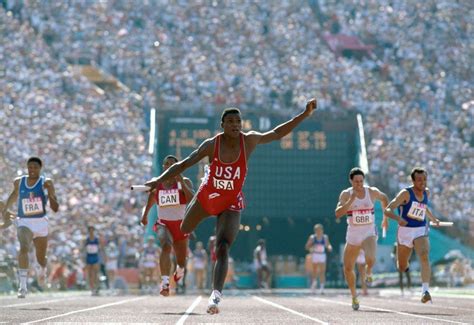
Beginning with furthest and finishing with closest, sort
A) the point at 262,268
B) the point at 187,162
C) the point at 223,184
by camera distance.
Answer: the point at 262,268 → the point at 223,184 → the point at 187,162

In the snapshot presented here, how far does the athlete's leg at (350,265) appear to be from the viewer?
20.2 m

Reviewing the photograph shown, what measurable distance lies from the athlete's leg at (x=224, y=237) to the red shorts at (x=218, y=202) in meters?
0.06

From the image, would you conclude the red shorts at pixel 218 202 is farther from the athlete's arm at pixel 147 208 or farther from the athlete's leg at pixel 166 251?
the athlete's leg at pixel 166 251

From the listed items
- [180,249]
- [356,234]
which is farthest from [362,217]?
[180,249]

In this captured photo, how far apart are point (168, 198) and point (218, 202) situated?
592cm

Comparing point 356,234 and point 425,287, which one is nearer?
point 425,287

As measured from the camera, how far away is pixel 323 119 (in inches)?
1777

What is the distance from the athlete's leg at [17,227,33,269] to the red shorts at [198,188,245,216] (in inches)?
302

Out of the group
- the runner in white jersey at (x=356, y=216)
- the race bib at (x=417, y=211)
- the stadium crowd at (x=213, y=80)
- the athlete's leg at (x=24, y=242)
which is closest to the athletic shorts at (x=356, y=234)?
the runner in white jersey at (x=356, y=216)

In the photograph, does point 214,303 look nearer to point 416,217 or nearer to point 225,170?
point 225,170

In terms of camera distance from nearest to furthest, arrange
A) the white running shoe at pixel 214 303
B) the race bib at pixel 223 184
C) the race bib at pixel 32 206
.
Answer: the white running shoe at pixel 214 303 < the race bib at pixel 223 184 < the race bib at pixel 32 206

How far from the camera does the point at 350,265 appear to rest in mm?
20359

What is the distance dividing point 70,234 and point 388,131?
630 inches

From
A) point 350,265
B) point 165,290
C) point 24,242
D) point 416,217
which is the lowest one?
point 165,290
